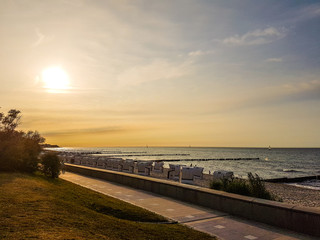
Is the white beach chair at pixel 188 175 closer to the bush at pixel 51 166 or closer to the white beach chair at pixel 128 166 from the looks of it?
the bush at pixel 51 166

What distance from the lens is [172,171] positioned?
48.3 feet

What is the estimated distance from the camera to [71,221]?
4.96 metres

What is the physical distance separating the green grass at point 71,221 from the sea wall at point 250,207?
1841mm

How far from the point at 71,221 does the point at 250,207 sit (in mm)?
4059

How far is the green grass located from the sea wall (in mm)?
1841

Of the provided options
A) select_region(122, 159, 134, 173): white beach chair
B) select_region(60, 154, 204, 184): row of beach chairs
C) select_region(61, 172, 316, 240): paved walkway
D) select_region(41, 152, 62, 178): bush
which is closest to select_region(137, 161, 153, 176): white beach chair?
select_region(60, 154, 204, 184): row of beach chairs

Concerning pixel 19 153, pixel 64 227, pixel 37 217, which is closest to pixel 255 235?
pixel 64 227

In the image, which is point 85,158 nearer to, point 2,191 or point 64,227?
point 2,191

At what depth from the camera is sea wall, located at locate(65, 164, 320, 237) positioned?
550cm

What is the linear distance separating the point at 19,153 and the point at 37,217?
8.92m

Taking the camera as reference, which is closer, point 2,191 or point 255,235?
point 255,235

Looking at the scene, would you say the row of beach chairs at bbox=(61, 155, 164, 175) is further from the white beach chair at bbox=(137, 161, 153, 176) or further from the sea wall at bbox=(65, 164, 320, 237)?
the sea wall at bbox=(65, 164, 320, 237)

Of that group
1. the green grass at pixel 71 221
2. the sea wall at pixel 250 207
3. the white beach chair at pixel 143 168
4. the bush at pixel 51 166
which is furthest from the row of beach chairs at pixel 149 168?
the green grass at pixel 71 221

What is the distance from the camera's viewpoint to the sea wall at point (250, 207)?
5504 millimetres
